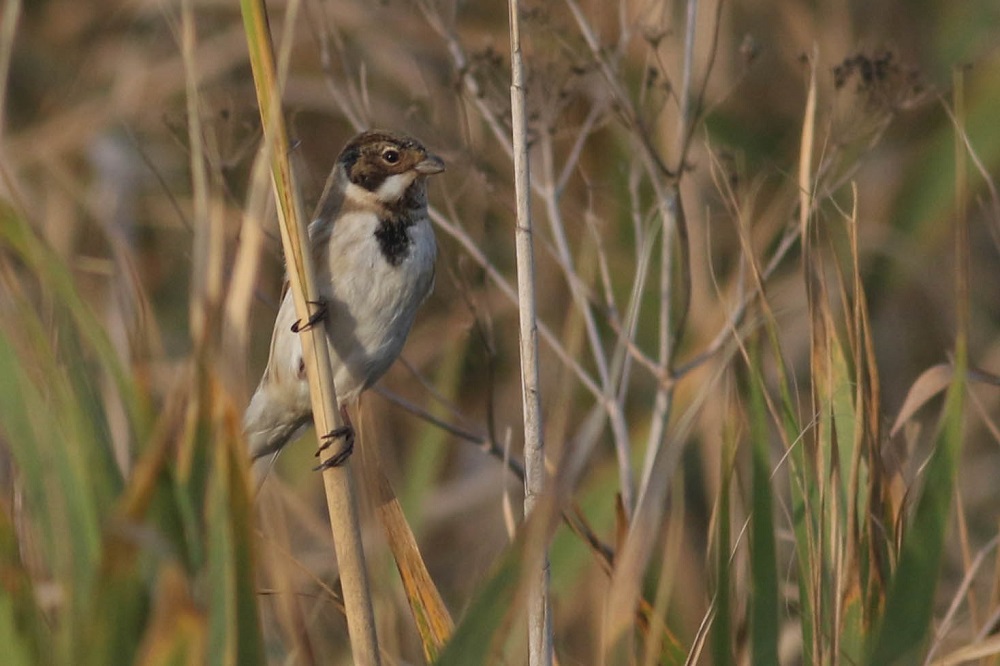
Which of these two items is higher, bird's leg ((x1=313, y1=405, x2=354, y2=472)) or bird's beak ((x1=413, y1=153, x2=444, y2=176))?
bird's beak ((x1=413, y1=153, x2=444, y2=176))

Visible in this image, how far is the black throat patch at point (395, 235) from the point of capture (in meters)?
3.13

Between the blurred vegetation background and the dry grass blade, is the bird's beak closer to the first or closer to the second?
the blurred vegetation background

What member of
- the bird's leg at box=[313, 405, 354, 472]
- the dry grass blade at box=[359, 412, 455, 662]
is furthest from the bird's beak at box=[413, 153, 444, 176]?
the dry grass blade at box=[359, 412, 455, 662]

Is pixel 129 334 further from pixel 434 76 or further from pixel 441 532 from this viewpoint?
pixel 441 532

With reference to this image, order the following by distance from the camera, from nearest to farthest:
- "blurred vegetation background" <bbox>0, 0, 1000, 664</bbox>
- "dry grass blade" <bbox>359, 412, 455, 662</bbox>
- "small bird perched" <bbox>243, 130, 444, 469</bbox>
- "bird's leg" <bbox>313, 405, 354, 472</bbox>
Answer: "blurred vegetation background" <bbox>0, 0, 1000, 664</bbox> < "bird's leg" <bbox>313, 405, 354, 472</bbox> < "dry grass blade" <bbox>359, 412, 455, 662</bbox> < "small bird perched" <bbox>243, 130, 444, 469</bbox>

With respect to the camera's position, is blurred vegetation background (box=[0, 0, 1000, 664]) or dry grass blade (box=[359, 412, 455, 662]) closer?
blurred vegetation background (box=[0, 0, 1000, 664])

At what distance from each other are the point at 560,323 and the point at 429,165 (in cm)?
180

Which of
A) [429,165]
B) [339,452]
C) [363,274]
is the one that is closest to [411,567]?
[339,452]

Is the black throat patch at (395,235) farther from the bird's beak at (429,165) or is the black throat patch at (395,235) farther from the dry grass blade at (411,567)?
the dry grass blade at (411,567)

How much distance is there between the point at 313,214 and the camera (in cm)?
346

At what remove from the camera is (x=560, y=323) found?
16.1 ft

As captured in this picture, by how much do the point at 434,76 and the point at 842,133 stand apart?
6.70 ft

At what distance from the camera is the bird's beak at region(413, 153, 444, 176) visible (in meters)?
3.15

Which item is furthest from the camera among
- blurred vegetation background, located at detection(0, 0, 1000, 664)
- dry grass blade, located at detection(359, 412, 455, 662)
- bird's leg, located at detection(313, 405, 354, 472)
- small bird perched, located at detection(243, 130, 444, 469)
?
small bird perched, located at detection(243, 130, 444, 469)
